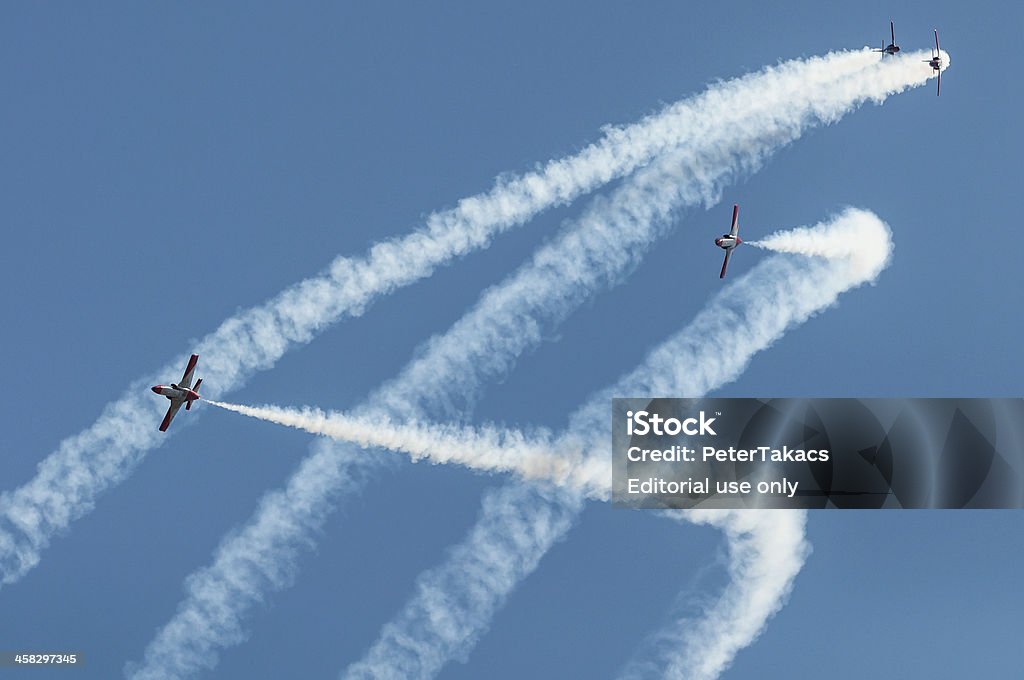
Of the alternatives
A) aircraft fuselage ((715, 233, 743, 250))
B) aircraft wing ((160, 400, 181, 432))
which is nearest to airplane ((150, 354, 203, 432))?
aircraft wing ((160, 400, 181, 432))

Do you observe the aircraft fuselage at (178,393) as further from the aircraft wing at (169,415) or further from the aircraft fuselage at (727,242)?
the aircraft fuselage at (727,242)

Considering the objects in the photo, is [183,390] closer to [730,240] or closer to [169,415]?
[169,415]

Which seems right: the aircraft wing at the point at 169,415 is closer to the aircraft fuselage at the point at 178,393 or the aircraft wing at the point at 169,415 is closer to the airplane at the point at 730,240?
the aircraft fuselage at the point at 178,393

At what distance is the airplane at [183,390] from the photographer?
301 ft

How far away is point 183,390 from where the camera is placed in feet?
302

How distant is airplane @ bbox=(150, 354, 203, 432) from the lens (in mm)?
91812

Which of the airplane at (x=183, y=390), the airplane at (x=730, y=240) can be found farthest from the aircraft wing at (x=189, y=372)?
the airplane at (x=730, y=240)

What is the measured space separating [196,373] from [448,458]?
13.8m

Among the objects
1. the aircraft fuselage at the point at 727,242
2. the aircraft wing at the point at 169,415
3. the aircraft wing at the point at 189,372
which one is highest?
the aircraft fuselage at the point at 727,242

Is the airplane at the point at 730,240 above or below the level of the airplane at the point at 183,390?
above

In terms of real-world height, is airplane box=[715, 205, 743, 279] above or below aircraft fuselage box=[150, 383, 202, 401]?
above

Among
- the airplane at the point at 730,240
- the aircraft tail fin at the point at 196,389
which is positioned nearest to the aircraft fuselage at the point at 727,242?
the airplane at the point at 730,240

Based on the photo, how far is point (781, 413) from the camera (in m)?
84.9

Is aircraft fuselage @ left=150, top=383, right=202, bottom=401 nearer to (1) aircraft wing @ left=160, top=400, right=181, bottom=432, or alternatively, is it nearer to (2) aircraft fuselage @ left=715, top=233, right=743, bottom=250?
(1) aircraft wing @ left=160, top=400, right=181, bottom=432
